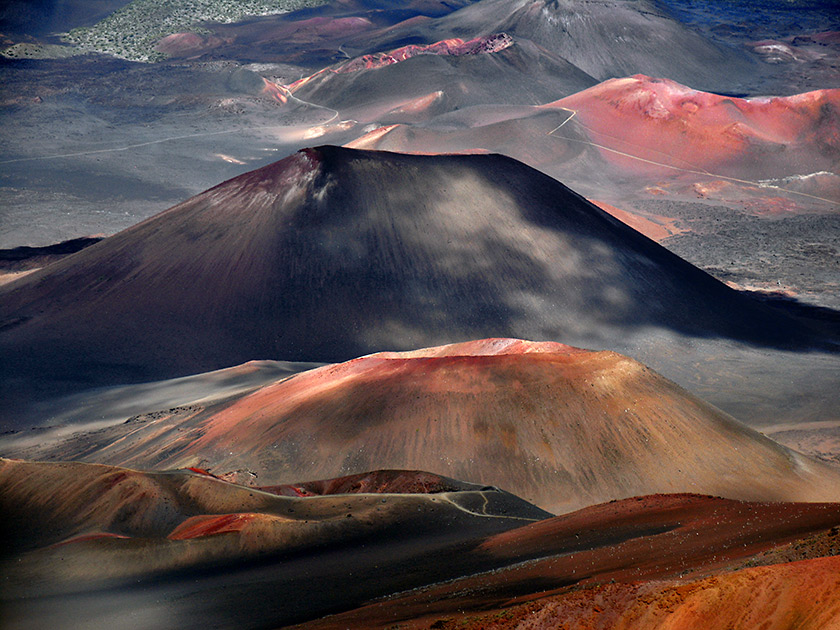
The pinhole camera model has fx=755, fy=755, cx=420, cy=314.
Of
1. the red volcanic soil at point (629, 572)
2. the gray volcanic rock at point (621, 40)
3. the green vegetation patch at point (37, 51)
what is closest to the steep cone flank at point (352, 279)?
the red volcanic soil at point (629, 572)

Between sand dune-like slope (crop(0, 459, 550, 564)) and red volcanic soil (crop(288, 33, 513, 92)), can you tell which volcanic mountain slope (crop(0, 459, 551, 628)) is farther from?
red volcanic soil (crop(288, 33, 513, 92))

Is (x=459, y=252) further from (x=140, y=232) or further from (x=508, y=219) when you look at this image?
(x=140, y=232)

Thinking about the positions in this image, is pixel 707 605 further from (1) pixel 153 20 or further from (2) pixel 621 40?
(1) pixel 153 20

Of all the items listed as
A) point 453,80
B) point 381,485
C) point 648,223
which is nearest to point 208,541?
point 381,485

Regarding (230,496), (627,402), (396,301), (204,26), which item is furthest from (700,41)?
(230,496)

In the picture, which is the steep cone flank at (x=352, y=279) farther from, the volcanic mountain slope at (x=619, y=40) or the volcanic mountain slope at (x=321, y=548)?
the volcanic mountain slope at (x=619, y=40)

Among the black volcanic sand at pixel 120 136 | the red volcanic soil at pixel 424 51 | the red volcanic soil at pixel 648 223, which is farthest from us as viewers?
the red volcanic soil at pixel 424 51
